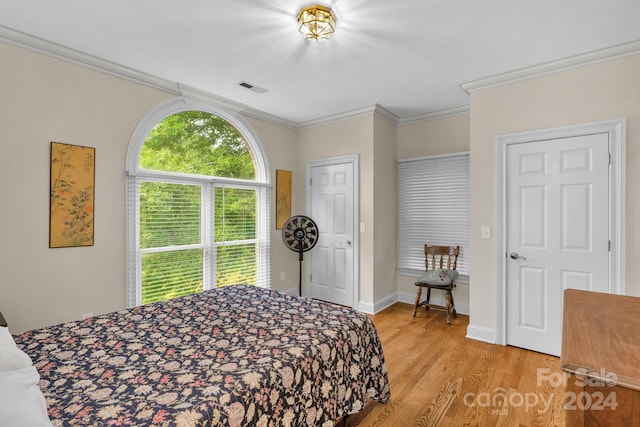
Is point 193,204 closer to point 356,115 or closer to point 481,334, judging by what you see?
point 356,115

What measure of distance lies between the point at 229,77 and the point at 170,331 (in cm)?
241

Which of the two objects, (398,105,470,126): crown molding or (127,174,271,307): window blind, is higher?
(398,105,470,126): crown molding

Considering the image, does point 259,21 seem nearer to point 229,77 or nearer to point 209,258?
point 229,77

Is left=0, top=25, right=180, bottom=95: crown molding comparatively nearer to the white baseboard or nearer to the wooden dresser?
the wooden dresser

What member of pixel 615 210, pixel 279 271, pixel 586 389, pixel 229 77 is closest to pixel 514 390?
pixel 615 210

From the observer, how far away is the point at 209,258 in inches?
148

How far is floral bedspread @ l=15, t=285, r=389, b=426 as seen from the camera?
1.16m

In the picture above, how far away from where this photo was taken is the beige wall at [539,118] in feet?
8.23

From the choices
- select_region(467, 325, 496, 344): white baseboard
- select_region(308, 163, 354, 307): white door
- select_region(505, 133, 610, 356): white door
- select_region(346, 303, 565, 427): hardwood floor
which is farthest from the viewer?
select_region(308, 163, 354, 307): white door

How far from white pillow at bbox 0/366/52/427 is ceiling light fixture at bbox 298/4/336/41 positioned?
231cm

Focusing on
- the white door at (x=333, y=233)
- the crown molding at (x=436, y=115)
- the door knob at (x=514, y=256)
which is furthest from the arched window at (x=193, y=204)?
the door knob at (x=514, y=256)

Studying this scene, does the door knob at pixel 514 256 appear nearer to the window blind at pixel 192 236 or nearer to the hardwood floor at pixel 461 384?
the hardwood floor at pixel 461 384

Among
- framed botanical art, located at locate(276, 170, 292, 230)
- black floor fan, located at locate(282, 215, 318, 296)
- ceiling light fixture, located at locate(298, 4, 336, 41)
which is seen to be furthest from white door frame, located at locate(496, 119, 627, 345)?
framed botanical art, located at locate(276, 170, 292, 230)

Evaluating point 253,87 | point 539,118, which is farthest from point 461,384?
point 253,87
